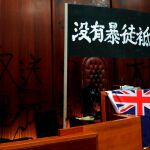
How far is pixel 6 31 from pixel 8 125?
5.07ft

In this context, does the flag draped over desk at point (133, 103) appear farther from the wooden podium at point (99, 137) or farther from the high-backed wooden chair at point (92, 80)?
the high-backed wooden chair at point (92, 80)

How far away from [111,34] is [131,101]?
0.58 meters

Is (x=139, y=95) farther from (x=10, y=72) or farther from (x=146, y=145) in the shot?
(x=10, y=72)

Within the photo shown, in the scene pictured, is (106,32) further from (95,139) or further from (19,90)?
(19,90)

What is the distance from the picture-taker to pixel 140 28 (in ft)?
8.07

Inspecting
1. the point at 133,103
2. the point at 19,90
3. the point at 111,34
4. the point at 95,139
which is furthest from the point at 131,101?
the point at 19,90

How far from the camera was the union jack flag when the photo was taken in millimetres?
2051

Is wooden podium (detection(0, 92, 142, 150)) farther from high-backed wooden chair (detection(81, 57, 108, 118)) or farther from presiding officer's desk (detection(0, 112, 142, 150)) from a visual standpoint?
high-backed wooden chair (detection(81, 57, 108, 118))

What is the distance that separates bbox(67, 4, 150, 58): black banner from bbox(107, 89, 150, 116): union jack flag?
339 mm

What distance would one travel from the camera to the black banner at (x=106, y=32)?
2.08 m

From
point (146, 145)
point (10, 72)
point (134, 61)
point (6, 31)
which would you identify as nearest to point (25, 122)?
point (10, 72)

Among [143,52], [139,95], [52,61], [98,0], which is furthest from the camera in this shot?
[98,0]

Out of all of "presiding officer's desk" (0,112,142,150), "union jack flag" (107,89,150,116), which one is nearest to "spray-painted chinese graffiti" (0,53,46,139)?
"union jack flag" (107,89,150,116)

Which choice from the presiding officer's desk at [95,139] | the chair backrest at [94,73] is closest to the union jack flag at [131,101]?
the presiding officer's desk at [95,139]
